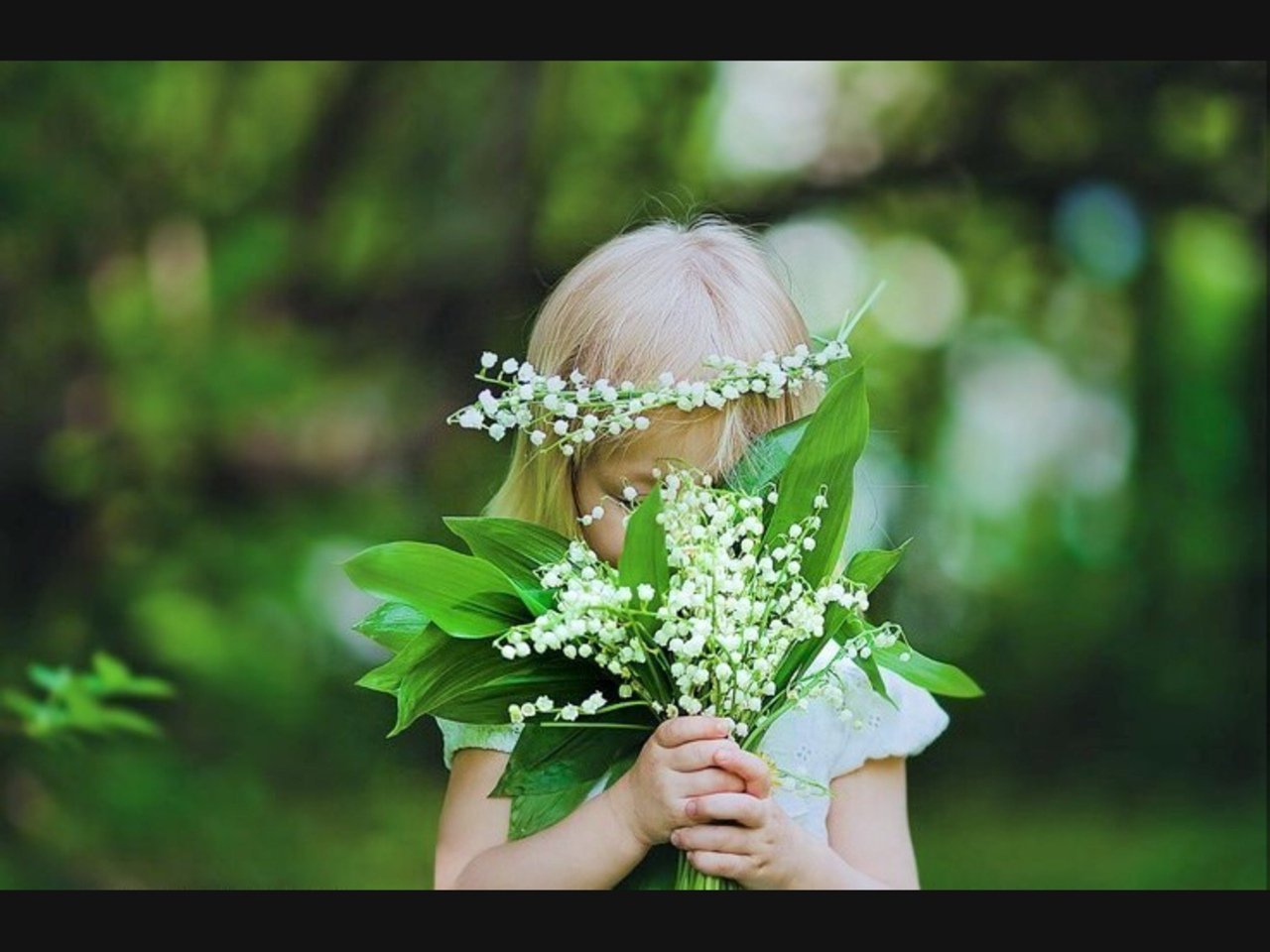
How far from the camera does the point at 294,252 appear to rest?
5617 millimetres

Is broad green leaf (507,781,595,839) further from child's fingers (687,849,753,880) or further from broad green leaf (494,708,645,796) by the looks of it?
child's fingers (687,849,753,880)

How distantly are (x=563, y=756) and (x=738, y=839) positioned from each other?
258mm

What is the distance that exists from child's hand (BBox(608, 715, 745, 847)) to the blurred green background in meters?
3.50

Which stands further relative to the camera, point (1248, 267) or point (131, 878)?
point (1248, 267)

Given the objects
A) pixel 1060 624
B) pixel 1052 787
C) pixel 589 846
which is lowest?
pixel 589 846

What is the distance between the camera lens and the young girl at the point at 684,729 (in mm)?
1669

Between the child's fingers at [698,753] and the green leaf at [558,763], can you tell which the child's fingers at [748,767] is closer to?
the child's fingers at [698,753]

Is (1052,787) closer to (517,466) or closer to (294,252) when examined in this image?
(294,252)

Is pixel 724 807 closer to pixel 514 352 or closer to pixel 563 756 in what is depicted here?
pixel 563 756

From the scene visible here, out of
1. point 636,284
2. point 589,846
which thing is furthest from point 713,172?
point 589,846

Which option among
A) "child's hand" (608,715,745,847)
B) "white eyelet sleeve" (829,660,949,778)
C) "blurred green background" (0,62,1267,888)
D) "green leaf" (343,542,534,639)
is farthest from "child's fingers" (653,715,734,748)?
"blurred green background" (0,62,1267,888)

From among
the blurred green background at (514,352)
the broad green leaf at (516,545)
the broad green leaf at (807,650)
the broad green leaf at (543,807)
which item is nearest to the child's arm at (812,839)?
the broad green leaf at (807,650)

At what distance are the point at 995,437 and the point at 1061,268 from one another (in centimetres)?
72

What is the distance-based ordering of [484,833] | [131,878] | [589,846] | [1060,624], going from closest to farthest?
1. [589,846]
2. [484,833]
3. [131,878]
4. [1060,624]
